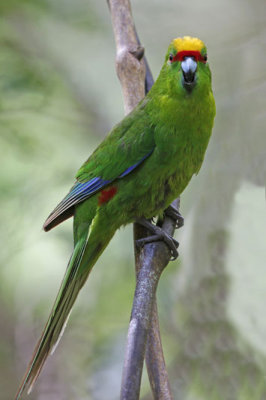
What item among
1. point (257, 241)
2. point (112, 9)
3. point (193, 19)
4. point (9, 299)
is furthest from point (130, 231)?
point (193, 19)

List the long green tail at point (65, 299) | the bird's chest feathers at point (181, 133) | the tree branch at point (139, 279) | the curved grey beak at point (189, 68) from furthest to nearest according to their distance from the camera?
1. the bird's chest feathers at point (181, 133)
2. the curved grey beak at point (189, 68)
3. the long green tail at point (65, 299)
4. the tree branch at point (139, 279)

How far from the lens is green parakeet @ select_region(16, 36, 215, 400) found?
2.64 meters

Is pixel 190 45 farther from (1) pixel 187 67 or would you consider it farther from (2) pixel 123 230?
(2) pixel 123 230

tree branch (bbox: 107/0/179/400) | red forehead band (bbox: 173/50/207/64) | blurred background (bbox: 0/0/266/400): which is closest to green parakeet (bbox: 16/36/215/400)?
red forehead band (bbox: 173/50/207/64)

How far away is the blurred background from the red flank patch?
0.59m

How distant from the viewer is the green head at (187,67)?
2582mm

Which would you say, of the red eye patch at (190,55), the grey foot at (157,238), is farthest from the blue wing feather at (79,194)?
the red eye patch at (190,55)

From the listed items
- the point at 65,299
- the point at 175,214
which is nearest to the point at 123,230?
the point at 175,214

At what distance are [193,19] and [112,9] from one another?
1611 mm

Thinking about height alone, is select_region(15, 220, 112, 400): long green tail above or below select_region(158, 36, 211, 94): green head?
below

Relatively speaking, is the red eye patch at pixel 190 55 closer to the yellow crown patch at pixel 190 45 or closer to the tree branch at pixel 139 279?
the yellow crown patch at pixel 190 45

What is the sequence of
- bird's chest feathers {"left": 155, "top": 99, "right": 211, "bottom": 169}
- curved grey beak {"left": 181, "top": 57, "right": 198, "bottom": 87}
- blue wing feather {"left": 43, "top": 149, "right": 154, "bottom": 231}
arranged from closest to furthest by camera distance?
curved grey beak {"left": 181, "top": 57, "right": 198, "bottom": 87} < bird's chest feathers {"left": 155, "top": 99, "right": 211, "bottom": 169} < blue wing feather {"left": 43, "top": 149, "right": 154, "bottom": 231}

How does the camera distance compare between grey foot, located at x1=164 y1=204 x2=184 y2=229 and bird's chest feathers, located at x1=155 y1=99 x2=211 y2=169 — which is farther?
grey foot, located at x1=164 y1=204 x2=184 y2=229

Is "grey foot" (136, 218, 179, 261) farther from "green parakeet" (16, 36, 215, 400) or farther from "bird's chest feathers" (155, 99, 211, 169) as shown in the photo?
"bird's chest feathers" (155, 99, 211, 169)
